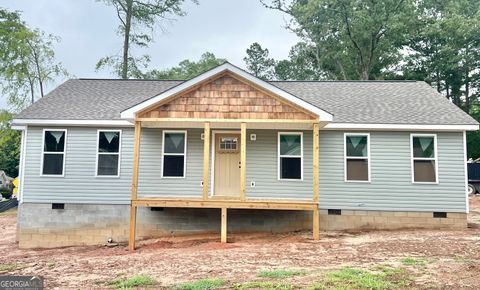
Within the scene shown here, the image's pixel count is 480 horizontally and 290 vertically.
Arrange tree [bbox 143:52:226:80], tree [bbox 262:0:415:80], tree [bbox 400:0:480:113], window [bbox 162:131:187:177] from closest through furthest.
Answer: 1. window [bbox 162:131:187:177]
2. tree [bbox 262:0:415:80]
3. tree [bbox 400:0:480:113]
4. tree [bbox 143:52:226:80]

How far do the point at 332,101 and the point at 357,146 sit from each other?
208cm

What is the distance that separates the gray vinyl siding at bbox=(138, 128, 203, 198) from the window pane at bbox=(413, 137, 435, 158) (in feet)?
20.4

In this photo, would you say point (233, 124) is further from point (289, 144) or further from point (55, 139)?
point (55, 139)

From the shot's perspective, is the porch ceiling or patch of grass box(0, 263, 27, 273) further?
the porch ceiling

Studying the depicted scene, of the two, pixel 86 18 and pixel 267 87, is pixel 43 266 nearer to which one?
pixel 267 87

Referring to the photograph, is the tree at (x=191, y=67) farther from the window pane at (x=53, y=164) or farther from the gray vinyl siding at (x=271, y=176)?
the gray vinyl siding at (x=271, y=176)

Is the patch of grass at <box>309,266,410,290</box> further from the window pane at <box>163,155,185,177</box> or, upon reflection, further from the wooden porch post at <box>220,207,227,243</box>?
the window pane at <box>163,155,185,177</box>

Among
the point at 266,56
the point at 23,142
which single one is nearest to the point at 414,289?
the point at 23,142

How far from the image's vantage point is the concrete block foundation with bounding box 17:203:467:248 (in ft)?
34.0

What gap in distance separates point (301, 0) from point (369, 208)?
24083 mm

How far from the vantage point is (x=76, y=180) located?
413 inches

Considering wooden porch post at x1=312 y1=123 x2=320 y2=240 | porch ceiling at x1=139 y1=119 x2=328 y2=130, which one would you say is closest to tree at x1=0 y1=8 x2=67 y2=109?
porch ceiling at x1=139 y1=119 x2=328 y2=130

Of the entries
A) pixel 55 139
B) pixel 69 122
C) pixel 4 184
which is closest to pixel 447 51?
pixel 69 122

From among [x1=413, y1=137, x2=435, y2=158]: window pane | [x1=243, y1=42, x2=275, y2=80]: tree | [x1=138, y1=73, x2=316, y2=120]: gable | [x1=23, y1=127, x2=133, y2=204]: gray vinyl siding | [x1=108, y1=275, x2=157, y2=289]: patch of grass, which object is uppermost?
[x1=243, y1=42, x2=275, y2=80]: tree
